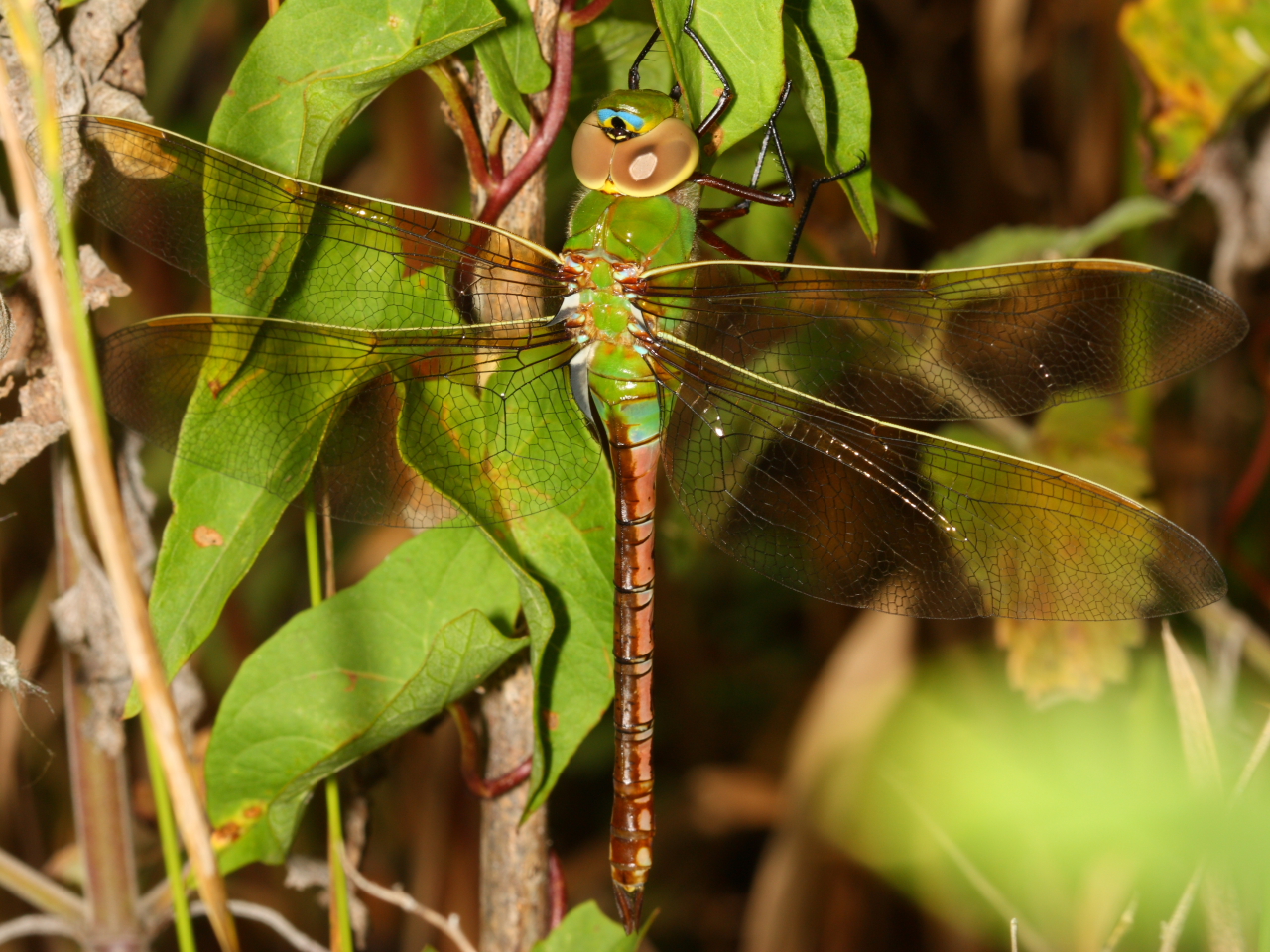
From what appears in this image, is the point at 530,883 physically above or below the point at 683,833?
above

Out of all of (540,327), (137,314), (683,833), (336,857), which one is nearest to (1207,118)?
(540,327)

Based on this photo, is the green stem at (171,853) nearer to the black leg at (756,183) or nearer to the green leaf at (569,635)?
the green leaf at (569,635)

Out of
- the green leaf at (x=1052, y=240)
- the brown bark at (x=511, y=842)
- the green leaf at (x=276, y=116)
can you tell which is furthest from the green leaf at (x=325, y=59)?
the green leaf at (x=1052, y=240)

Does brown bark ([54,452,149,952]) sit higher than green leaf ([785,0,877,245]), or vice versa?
green leaf ([785,0,877,245])

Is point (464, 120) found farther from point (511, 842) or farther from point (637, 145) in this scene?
point (511, 842)

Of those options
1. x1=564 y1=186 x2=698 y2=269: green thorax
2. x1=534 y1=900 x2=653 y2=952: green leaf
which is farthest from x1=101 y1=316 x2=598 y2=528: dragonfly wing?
x1=534 y1=900 x2=653 y2=952: green leaf

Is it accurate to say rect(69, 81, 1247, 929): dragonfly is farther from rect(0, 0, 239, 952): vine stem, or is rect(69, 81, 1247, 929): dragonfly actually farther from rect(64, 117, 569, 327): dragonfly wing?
rect(0, 0, 239, 952): vine stem

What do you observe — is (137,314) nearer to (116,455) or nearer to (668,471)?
(116,455)
